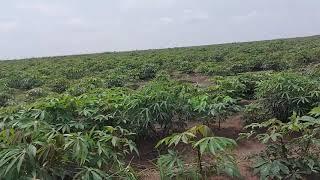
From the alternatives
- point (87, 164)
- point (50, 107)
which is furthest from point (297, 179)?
point (50, 107)

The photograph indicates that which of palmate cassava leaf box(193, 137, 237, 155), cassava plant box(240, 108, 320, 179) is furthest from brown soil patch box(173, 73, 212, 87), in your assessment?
palmate cassava leaf box(193, 137, 237, 155)

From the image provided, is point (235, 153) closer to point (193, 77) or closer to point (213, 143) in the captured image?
point (213, 143)

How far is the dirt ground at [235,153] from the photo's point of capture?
154 inches

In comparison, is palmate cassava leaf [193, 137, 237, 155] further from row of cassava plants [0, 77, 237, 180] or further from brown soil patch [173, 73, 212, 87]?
brown soil patch [173, 73, 212, 87]

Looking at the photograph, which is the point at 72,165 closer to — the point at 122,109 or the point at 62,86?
the point at 122,109

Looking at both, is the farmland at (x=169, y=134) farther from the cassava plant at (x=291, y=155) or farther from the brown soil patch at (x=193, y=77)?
the brown soil patch at (x=193, y=77)

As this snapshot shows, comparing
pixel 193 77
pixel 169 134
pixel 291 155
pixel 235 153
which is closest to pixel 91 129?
pixel 169 134

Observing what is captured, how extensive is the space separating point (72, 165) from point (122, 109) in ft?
4.98

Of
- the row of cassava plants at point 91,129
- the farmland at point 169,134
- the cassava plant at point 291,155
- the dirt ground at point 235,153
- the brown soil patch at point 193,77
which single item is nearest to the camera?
the row of cassava plants at point 91,129

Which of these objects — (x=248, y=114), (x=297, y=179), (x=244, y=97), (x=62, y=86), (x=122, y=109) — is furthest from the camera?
(x=62, y=86)

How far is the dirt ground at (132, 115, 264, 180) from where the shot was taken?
3.92m

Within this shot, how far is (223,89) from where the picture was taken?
19.7 ft

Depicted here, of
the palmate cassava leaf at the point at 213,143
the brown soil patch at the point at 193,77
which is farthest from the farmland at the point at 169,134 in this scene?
the brown soil patch at the point at 193,77

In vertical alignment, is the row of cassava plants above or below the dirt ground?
above
